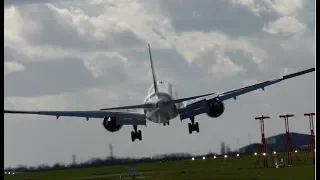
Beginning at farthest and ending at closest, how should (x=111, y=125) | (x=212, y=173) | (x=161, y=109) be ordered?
(x=111, y=125) < (x=161, y=109) < (x=212, y=173)

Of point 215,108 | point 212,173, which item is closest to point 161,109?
point 215,108

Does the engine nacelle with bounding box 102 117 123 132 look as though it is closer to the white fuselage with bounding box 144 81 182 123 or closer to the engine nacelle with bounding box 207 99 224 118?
the white fuselage with bounding box 144 81 182 123

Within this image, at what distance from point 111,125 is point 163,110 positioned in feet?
21.0

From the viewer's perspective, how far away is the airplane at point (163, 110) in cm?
6037

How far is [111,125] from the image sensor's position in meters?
64.4

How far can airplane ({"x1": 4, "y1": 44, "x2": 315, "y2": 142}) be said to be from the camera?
60366 millimetres

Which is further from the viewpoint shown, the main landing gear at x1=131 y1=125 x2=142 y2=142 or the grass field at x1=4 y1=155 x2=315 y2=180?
the main landing gear at x1=131 y1=125 x2=142 y2=142

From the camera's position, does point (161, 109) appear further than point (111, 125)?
No

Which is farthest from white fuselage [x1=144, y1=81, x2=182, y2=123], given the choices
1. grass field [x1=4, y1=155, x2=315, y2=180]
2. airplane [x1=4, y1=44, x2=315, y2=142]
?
grass field [x1=4, y1=155, x2=315, y2=180]

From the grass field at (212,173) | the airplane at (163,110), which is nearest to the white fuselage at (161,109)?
the airplane at (163,110)

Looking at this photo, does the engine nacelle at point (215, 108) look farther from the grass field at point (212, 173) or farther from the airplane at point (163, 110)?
the grass field at point (212, 173)

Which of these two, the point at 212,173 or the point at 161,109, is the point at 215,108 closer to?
the point at 161,109

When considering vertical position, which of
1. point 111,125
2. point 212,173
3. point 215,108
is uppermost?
point 215,108
